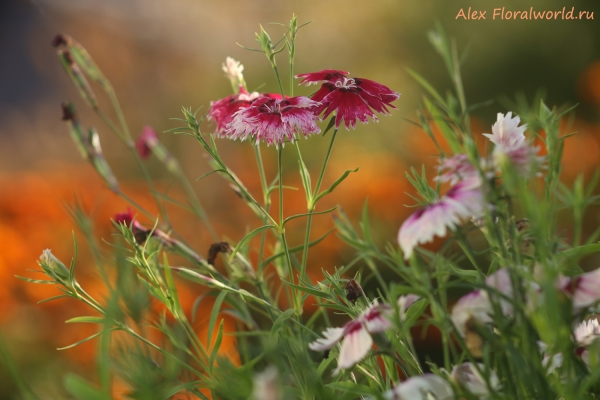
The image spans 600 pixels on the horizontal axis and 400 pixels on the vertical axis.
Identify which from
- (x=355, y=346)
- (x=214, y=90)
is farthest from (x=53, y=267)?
(x=214, y=90)

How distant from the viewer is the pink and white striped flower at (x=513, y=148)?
258mm

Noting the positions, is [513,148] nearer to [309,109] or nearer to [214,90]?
[309,109]

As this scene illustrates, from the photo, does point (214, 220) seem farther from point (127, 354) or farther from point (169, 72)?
point (127, 354)

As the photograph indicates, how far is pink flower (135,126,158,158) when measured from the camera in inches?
29.6

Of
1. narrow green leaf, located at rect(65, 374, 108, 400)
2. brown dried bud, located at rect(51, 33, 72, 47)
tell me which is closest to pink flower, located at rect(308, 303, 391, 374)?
narrow green leaf, located at rect(65, 374, 108, 400)

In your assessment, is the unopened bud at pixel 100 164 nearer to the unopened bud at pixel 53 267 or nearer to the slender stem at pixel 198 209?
the slender stem at pixel 198 209

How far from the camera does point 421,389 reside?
279 millimetres

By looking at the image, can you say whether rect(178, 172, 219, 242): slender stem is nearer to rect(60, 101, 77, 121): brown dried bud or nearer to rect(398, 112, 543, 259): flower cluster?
rect(60, 101, 77, 121): brown dried bud

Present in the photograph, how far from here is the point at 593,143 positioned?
1.74m

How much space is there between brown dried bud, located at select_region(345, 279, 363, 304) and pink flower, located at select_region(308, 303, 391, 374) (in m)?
0.07

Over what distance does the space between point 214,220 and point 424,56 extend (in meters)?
1.09

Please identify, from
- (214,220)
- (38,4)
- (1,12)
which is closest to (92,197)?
(214,220)

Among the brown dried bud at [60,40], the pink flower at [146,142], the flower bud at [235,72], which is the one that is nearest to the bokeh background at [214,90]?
the pink flower at [146,142]

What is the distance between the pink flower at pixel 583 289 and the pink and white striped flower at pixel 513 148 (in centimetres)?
5
